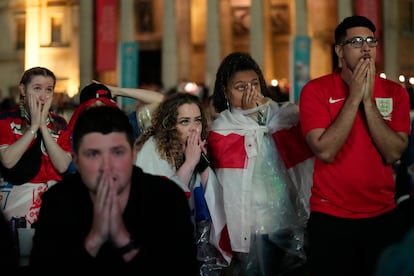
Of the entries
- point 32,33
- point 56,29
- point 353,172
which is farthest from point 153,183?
point 56,29

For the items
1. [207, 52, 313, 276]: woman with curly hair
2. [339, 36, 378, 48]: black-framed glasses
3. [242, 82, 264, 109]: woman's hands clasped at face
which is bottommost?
[207, 52, 313, 276]: woman with curly hair

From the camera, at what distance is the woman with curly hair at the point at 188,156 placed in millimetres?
6203

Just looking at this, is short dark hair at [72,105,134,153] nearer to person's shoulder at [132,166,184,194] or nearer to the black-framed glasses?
person's shoulder at [132,166,184,194]

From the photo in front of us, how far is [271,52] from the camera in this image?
49.8 m

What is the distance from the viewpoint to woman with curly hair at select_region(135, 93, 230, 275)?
6.20 metres

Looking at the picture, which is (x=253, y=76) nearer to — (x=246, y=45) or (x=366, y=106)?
(x=366, y=106)

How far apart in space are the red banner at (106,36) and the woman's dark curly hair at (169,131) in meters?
30.0

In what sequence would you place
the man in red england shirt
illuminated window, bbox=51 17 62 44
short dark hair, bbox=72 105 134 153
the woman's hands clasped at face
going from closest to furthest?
short dark hair, bbox=72 105 134 153, the man in red england shirt, the woman's hands clasped at face, illuminated window, bbox=51 17 62 44

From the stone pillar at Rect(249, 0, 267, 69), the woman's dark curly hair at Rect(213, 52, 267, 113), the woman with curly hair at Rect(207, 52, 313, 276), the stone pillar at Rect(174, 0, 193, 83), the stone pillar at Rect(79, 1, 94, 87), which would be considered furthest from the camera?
the stone pillar at Rect(174, 0, 193, 83)

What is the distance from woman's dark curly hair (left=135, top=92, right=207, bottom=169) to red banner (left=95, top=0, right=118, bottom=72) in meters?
30.0

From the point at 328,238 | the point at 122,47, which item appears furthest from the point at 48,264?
the point at 122,47

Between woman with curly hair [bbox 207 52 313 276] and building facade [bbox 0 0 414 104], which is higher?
building facade [bbox 0 0 414 104]

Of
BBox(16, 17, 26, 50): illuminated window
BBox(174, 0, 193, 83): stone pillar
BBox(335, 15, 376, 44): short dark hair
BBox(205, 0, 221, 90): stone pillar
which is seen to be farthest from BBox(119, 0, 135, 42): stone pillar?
BBox(335, 15, 376, 44): short dark hair

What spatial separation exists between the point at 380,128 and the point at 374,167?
25 cm
